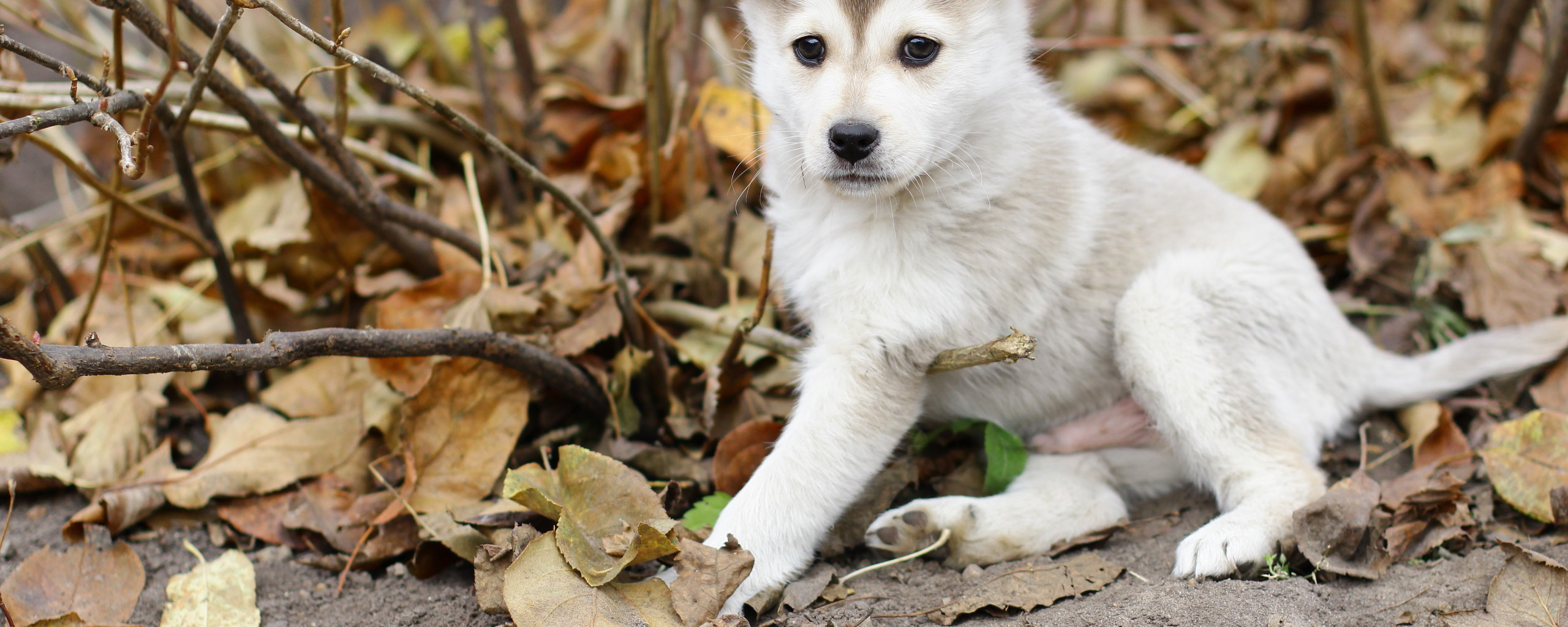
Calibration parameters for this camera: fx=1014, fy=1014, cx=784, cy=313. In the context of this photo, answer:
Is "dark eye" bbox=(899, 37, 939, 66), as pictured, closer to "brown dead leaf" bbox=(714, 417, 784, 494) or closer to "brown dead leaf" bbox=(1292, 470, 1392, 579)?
"brown dead leaf" bbox=(714, 417, 784, 494)

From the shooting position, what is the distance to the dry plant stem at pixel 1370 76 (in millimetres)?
4105

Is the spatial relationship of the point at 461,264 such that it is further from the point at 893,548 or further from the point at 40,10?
the point at 40,10

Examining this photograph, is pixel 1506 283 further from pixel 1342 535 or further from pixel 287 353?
pixel 287 353

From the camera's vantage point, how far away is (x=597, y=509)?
8.66 feet

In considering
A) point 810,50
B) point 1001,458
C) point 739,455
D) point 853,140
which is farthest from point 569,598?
point 810,50

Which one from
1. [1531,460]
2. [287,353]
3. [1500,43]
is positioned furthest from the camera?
[1500,43]

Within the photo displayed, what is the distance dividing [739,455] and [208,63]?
1735 mm

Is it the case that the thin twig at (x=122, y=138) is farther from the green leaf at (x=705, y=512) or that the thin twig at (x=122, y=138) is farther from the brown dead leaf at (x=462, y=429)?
the green leaf at (x=705, y=512)

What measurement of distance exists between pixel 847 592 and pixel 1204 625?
0.87 m

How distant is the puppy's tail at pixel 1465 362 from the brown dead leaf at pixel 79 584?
374cm

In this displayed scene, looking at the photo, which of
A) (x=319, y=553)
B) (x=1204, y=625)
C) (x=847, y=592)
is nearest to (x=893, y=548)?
(x=847, y=592)

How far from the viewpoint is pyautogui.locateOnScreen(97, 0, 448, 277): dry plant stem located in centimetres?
255

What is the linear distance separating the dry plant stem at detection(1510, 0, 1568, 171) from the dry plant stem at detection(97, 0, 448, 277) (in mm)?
4052

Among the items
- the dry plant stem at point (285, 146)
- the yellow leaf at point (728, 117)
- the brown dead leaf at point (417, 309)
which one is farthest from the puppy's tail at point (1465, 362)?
the dry plant stem at point (285, 146)
